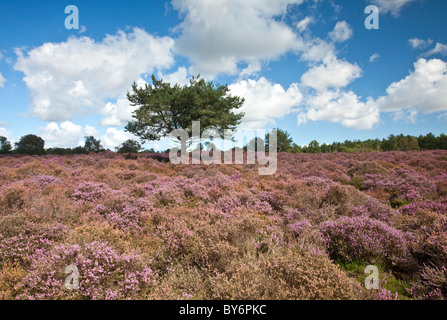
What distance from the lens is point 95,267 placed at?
10.4ft

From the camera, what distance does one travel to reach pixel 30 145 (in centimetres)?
2673

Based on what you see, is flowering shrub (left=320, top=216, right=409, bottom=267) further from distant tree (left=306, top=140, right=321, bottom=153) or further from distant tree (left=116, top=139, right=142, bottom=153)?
distant tree (left=306, top=140, right=321, bottom=153)

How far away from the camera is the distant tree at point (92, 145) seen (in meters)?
28.6

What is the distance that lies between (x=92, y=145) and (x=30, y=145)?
22.1ft

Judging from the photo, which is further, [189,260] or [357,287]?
[189,260]

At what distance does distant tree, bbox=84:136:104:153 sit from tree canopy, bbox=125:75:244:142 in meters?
9.23

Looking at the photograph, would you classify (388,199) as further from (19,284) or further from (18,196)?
(18,196)

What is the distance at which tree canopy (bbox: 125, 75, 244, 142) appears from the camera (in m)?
21.4

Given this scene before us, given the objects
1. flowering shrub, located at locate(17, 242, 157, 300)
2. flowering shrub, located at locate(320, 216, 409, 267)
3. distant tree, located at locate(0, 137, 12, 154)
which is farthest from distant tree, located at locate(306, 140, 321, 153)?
flowering shrub, located at locate(17, 242, 157, 300)

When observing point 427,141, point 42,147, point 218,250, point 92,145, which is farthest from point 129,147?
point 427,141

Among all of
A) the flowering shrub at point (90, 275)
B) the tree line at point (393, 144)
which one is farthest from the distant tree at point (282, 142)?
the flowering shrub at point (90, 275)
